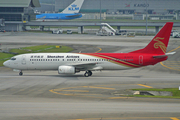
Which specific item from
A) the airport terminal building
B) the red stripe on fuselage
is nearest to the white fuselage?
the red stripe on fuselage

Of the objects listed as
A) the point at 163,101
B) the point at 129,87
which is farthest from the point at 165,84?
the point at 163,101

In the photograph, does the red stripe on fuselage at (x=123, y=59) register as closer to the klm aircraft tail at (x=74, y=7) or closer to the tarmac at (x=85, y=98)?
the tarmac at (x=85, y=98)

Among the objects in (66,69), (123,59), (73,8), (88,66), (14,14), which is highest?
(73,8)

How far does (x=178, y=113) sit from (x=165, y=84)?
1559 centimetres

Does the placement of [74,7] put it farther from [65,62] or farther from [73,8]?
[65,62]

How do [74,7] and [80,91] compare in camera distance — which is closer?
[80,91]

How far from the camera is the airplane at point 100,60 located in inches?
1870

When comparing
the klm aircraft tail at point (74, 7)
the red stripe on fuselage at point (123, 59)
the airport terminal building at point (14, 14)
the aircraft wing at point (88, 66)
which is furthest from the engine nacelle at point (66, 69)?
the klm aircraft tail at point (74, 7)

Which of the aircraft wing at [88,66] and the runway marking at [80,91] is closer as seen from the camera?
the runway marking at [80,91]

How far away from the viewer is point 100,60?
4819 centimetres

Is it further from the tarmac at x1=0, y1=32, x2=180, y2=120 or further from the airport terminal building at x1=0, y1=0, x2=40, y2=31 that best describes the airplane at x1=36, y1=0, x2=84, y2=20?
the tarmac at x1=0, y1=32, x2=180, y2=120

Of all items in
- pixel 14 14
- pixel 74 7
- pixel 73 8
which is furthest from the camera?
pixel 74 7

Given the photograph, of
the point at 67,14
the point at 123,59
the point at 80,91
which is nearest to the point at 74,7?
the point at 67,14

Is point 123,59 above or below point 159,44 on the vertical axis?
below
